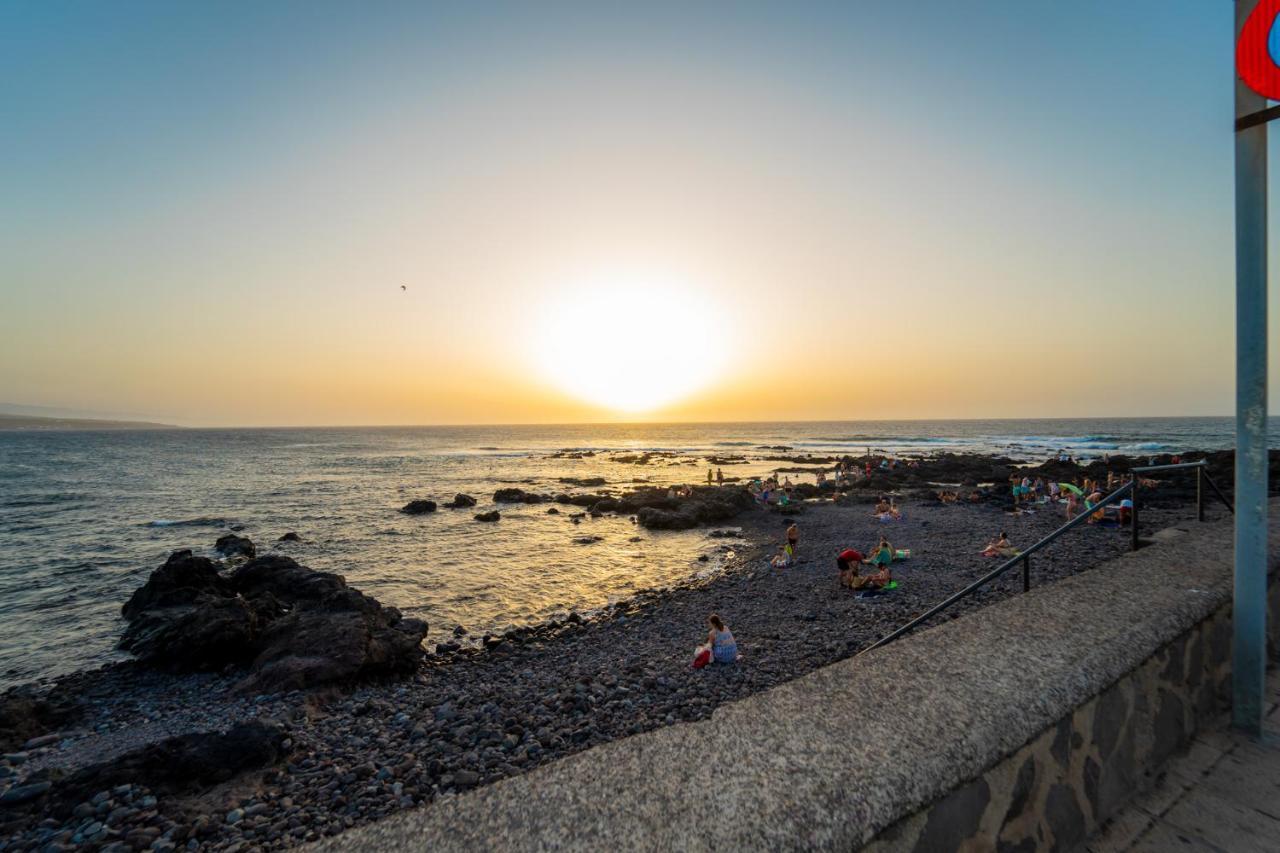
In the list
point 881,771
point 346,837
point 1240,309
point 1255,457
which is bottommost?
point 346,837

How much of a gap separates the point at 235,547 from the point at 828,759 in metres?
22.7

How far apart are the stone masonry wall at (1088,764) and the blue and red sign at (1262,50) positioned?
2771mm

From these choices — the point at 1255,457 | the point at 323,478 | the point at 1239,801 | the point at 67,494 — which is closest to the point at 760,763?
the point at 1239,801

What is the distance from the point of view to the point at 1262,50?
2.72 meters

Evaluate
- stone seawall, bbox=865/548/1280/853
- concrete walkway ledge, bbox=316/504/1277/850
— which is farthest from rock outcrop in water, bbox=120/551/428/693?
stone seawall, bbox=865/548/1280/853

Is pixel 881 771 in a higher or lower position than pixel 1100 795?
higher

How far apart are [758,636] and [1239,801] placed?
7.09m

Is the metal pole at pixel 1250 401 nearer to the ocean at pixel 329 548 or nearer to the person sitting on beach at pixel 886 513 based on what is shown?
the ocean at pixel 329 548

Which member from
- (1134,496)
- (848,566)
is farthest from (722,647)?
(1134,496)

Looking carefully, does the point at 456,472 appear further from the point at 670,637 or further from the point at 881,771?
the point at 881,771

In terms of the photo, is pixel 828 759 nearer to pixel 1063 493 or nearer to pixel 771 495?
pixel 771 495

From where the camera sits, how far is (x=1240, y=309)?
2893 mm

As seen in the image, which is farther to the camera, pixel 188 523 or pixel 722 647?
pixel 188 523

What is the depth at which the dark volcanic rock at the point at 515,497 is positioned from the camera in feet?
104
